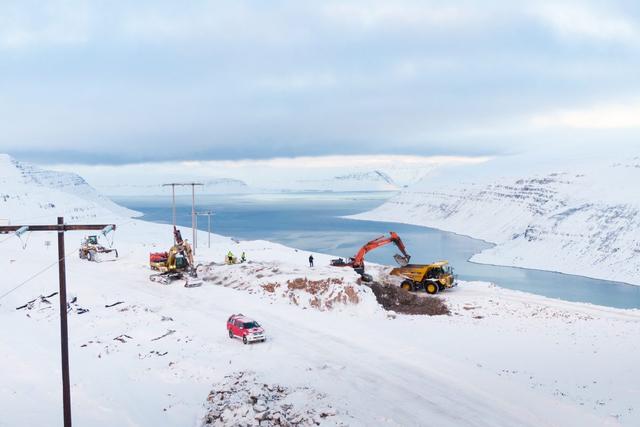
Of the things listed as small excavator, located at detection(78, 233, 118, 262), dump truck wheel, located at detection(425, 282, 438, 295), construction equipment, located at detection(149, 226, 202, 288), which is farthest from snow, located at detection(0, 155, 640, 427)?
small excavator, located at detection(78, 233, 118, 262)

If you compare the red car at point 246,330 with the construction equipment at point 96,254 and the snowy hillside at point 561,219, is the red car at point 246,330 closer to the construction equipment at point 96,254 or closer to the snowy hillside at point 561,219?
the construction equipment at point 96,254

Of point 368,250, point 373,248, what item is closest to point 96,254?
point 368,250

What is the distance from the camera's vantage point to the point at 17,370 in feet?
76.6

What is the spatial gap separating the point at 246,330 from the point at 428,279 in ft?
61.9

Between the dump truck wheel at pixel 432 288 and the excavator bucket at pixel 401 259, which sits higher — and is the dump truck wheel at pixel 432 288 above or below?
below

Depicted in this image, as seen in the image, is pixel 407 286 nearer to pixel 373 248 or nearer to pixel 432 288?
pixel 432 288

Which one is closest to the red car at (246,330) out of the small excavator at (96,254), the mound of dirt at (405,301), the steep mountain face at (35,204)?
the mound of dirt at (405,301)

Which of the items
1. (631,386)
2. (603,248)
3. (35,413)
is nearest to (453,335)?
(631,386)

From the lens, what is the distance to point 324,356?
2461 cm

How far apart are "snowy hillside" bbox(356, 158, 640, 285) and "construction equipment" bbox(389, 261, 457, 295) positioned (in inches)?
1734

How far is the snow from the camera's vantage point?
1919 centimetres

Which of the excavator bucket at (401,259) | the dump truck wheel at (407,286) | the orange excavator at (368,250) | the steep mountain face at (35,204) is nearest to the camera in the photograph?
the dump truck wheel at (407,286)

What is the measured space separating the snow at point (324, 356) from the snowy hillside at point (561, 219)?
4847 cm

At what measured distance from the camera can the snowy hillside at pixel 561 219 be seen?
79062 mm
